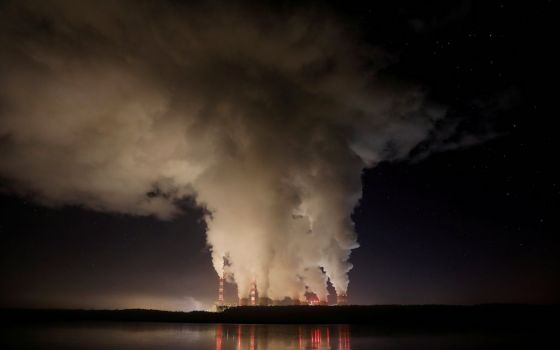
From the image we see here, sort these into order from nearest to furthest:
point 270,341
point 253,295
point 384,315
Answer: point 270,341 → point 384,315 → point 253,295

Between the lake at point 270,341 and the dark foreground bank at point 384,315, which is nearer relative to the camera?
the lake at point 270,341

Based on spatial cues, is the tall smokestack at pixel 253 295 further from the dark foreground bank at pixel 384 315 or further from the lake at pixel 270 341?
the lake at pixel 270 341

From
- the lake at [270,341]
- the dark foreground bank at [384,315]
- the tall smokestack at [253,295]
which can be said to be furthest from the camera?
the tall smokestack at [253,295]

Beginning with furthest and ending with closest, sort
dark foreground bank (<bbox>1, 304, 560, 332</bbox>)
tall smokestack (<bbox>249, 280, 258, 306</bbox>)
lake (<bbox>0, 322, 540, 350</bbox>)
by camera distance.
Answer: tall smokestack (<bbox>249, 280, 258, 306</bbox>) < dark foreground bank (<bbox>1, 304, 560, 332</bbox>) < lake (<bbox>0, 322, 540, 350</bbox>)

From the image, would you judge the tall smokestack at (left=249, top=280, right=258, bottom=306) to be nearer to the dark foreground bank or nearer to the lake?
the dark foreground bank

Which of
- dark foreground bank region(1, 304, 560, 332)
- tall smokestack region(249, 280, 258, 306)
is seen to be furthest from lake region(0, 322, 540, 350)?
tall smokestack region(249, 280, 258, 306)

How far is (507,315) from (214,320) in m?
56.9

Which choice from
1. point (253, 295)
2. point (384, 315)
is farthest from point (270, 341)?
point (253, 295)

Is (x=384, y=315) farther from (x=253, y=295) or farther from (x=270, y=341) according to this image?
(x=270, y=341)

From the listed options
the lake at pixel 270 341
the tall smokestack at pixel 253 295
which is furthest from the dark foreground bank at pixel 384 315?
the lake at pixel 270 341

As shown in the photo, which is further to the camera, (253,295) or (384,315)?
(253,295)

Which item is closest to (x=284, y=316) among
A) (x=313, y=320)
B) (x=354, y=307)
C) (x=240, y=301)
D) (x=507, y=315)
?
(x=313, y=320)

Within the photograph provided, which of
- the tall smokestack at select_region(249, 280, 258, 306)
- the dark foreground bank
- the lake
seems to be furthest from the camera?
the tall smokestack at select_region(249, 280, 258, 306)

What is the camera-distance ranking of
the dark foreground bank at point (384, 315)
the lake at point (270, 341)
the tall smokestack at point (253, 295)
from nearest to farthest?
the lake at point (270, 341)
the dark foreground bank at point (384, 315)
the tall smokestack at point (253, 295)
